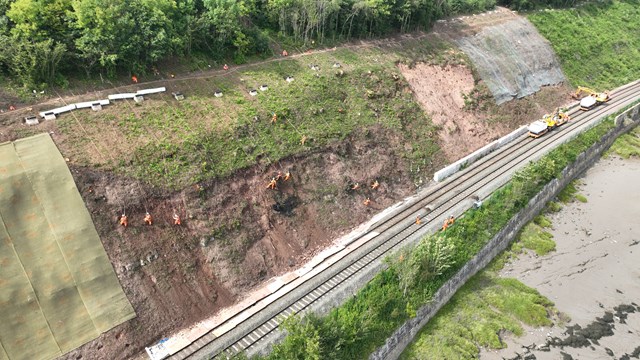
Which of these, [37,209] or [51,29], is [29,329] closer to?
[37,209]

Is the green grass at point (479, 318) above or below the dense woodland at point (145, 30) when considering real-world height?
below

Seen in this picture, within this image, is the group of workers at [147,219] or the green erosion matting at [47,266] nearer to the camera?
the green erosion matting at [47,266]

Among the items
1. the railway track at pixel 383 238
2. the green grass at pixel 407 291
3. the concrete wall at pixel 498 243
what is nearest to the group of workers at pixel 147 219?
the railway track at pixel 383 238

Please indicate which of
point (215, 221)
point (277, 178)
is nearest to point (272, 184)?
point (277, 178)

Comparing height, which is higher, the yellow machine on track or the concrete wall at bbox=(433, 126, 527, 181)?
the yellow machine on track

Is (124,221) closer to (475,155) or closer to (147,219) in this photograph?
(147,219)

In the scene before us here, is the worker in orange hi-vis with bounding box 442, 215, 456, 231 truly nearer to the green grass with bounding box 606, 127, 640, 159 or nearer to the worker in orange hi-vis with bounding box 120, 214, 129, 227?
the worker in orange hi-vis with bounding box 120, 214, 129, 227

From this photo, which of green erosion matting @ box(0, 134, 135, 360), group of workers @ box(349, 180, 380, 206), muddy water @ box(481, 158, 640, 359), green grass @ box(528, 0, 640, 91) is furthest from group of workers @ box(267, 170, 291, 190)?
green grass @ box(528, 0, 640, 91)

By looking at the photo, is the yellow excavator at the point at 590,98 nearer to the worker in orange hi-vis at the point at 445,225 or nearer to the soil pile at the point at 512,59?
the soil pile at the point at 512,59
